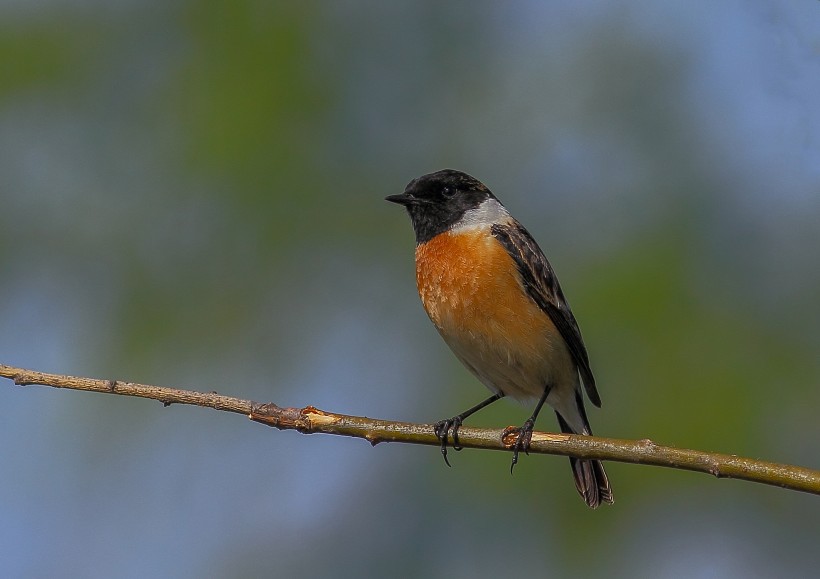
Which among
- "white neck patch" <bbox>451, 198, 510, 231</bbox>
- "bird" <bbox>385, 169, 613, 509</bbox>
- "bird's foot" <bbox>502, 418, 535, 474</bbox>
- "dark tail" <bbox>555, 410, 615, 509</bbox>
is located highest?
"white neck patch" <bbox>451, 198, 510, 231</bbox>

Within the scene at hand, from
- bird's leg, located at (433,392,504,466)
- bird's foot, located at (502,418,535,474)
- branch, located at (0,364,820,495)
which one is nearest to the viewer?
branch, located at (0,364,820,495)

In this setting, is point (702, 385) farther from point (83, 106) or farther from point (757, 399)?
Result: point (83, 106)

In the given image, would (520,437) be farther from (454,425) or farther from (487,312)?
(487,312)

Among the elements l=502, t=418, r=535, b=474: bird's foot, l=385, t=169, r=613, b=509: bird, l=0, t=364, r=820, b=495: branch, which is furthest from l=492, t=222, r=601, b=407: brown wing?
l=0, t=364, r=820, b=495: branch

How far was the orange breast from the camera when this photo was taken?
217 inches

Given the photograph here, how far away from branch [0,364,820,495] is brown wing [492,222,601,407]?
1644 millimetres

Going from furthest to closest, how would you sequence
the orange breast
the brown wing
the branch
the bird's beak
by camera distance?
the bird's beak, the brown wing, the orange breast, the branch

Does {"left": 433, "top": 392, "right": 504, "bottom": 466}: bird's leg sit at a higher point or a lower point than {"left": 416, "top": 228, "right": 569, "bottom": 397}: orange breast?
lower

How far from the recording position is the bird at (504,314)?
5.53m

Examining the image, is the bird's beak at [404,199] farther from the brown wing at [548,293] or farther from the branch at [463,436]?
the branch at [463,436]

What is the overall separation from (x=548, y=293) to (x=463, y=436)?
1.81m

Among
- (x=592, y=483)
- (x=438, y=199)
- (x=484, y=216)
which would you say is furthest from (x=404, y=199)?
(x=592, y=483)

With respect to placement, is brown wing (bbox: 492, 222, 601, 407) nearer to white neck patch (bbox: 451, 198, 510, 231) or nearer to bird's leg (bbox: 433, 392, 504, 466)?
white neck patch (bbox: 451, 198, 510, 231)

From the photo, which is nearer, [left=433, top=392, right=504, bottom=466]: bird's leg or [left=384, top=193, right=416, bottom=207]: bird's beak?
[left=433, top=392, right=504, bottom=466]: bird's leg
